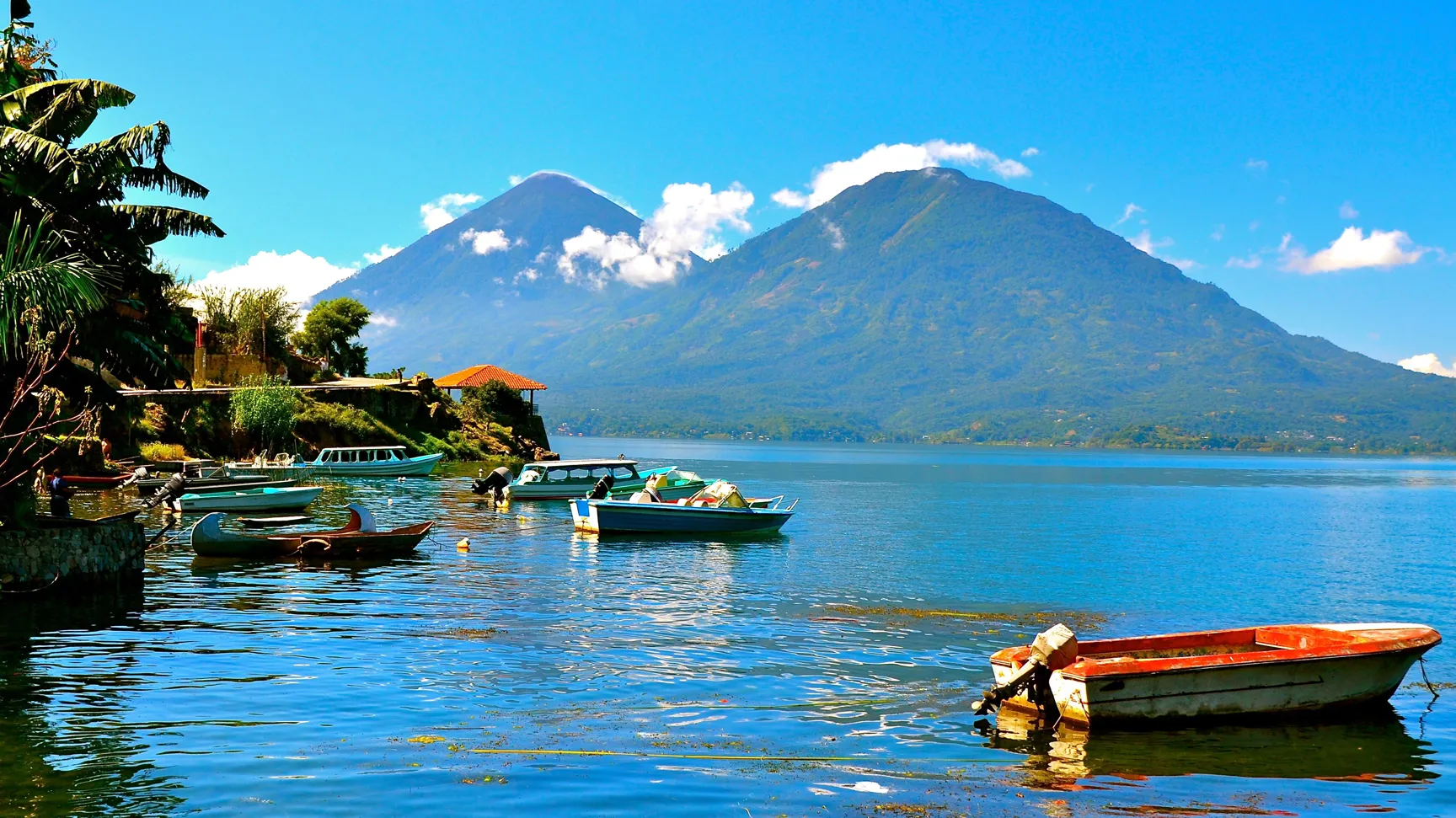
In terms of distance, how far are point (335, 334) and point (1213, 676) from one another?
9371 centimetres

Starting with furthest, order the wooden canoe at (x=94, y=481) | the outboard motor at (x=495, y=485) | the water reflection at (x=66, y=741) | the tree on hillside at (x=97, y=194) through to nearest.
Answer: the outboard motor at (x=495, y=485), the wooden canoe at (x=94, y=481), the tree on hillside at (x=97, y=194), the water reflection at (x=66, y=741)

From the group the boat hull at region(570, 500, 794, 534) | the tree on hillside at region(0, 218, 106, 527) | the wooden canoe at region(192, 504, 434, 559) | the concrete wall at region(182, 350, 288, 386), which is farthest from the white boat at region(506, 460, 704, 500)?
the tree on hillside at region(0, 218, 106, 527)

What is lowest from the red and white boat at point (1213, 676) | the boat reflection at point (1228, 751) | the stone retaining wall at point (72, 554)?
the boat reflection at point (1228, 751)

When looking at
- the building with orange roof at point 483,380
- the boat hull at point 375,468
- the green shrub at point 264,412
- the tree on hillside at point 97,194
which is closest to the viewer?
the tree on hillside at point 97,194

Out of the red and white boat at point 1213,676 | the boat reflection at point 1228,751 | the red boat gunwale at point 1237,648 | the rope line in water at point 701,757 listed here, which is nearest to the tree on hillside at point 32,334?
the rope line in water at point 701,757

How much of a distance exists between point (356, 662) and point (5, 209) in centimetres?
1138

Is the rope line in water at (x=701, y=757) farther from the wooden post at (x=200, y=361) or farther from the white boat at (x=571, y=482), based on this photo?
the wooden post at (x=200, y=361)

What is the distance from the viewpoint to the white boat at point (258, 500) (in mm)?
44344

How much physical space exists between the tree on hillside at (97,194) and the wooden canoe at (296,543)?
20.1ft

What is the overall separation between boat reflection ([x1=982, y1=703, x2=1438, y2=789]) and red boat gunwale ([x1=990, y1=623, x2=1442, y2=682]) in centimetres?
86

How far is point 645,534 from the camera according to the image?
4197 cm

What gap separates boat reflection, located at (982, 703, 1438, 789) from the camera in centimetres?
1340

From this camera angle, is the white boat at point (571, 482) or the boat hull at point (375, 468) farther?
the boat hull at point (375, 468)

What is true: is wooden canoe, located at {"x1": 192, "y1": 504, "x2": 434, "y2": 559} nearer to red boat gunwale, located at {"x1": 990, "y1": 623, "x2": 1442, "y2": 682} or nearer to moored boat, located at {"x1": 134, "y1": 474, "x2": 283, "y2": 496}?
moored boat, located at {"x1": 134, "y1": 474, "x2": 283, "y2": 496}
